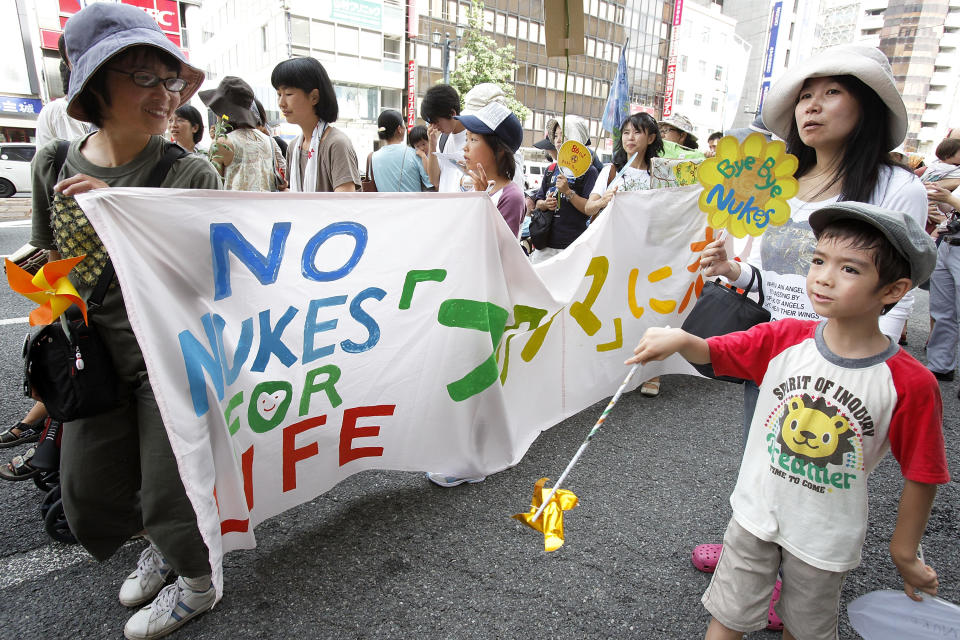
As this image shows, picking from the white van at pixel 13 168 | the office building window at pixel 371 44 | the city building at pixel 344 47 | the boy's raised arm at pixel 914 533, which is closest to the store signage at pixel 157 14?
the city building at pixel 344 47

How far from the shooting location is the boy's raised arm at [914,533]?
3.89 feet

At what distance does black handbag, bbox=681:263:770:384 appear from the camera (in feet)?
5.90

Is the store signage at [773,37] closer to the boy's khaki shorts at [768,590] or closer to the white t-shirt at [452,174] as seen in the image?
the white t-shirt at [452,174]

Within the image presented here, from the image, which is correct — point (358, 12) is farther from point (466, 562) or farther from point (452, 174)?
point (466, 562)

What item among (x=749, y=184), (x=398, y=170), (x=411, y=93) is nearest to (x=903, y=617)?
(x=749, y=184)

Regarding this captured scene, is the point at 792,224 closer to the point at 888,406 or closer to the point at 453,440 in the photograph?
the point at 888,406

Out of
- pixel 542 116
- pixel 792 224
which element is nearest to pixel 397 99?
pixel 542 116

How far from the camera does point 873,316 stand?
1.25 meters

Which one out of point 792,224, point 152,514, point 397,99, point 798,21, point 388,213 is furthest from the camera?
point 798,21

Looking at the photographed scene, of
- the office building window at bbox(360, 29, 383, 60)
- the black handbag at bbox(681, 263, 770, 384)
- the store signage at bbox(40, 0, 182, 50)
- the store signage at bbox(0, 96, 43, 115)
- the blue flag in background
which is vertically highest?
the office building window at bbox(360, 29, 383, 60)

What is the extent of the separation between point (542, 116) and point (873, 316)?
4380cm

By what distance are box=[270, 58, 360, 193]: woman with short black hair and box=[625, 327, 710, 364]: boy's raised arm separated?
70.9 inches

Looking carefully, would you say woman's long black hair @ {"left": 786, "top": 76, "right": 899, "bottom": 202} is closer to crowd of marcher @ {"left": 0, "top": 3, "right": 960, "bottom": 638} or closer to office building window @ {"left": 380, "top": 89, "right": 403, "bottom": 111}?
crowd of marcher @ {"left": 0, "top": 3, "right": 960, "bottom": 638}

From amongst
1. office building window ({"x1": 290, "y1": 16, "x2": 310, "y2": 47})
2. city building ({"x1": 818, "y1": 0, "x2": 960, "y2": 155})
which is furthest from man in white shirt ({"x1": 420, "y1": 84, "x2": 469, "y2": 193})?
city building ({"x1": 818, "y1": 0, "x2": 960, "y2": 155})
